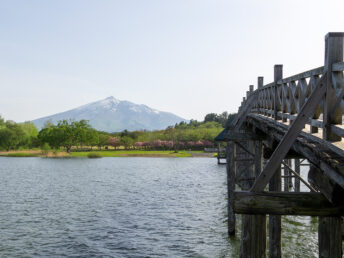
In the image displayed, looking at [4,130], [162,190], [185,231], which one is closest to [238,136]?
[185,231]

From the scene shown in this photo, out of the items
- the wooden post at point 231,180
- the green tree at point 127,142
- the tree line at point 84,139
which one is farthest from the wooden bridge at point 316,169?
the green tree at point 127,142

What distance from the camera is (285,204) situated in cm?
527

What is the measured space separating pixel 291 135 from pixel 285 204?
41.4 inches

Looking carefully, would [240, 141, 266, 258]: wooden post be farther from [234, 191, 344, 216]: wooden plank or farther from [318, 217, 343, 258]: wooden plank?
[318, 217, 343, 258]: wooden plank

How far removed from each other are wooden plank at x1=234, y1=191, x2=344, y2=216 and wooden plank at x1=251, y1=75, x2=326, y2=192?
0.17m

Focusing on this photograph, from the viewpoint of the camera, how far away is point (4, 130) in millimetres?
101875

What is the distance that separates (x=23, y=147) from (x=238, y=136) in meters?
106

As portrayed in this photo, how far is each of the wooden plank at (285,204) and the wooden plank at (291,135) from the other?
0.17 m

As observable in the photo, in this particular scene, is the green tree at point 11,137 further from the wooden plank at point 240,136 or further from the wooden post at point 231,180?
the wooden plank at point 240,136

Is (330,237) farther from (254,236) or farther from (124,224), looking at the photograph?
(124,224)

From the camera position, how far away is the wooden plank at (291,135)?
494 centimetres

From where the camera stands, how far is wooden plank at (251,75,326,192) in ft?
16.2

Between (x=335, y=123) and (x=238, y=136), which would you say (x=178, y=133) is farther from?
(x=335, y=123)

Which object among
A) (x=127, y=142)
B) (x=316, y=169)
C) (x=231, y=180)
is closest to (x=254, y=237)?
(x=316, y=169)
